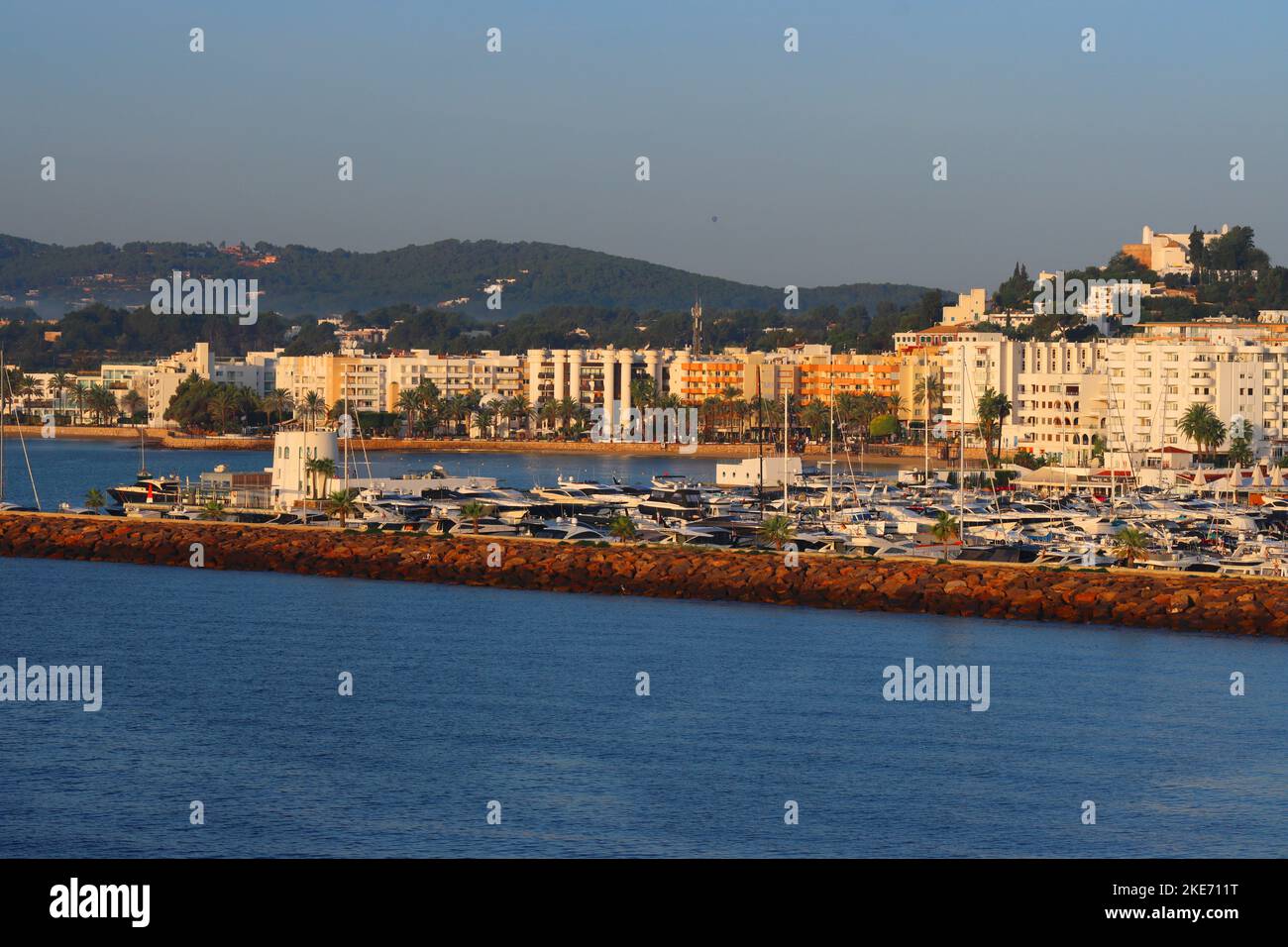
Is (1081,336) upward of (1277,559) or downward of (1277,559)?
upward

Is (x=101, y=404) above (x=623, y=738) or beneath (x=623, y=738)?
above

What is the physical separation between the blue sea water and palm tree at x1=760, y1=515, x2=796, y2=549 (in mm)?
5703

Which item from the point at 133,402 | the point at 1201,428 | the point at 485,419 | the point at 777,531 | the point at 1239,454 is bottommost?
the point at 777,531

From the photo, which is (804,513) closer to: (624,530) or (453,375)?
(624,530)

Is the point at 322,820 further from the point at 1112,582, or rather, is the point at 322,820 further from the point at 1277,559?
the point at 1277,559

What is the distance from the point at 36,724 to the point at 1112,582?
676 inches

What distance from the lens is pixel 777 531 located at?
35906 millimetres

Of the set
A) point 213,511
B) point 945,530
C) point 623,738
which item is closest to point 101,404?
point 213,511

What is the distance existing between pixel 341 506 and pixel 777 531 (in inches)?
381

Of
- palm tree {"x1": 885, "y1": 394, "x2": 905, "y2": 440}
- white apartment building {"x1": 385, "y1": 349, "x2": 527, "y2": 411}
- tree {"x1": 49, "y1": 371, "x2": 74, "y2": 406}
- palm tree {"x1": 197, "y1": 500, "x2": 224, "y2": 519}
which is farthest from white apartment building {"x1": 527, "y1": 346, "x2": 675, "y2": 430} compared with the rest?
palm tree {"x1": 197, "y1": 500, "x2": 224, "y2": 519}

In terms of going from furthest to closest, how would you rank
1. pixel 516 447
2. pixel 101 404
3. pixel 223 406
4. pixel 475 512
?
pixel 101 404 → pixel 223 406 → pixel 516 447 → pixel 475 512

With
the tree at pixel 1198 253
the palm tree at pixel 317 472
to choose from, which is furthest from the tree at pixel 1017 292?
the palm tree at pixel 317 472
